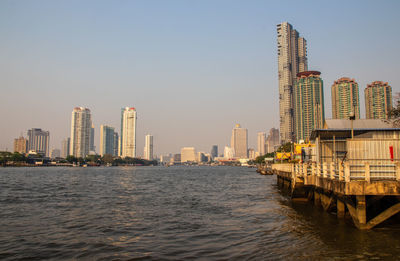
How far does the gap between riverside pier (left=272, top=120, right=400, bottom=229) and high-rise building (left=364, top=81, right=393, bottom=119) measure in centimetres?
13910

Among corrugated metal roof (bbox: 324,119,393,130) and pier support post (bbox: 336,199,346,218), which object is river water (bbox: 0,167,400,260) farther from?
corrugated metal roof (bbox: 324,119,393,130)

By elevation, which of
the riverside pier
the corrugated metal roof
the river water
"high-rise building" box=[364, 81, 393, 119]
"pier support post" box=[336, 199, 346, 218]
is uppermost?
"high-rise building" box=[364, 81, 393, 119]

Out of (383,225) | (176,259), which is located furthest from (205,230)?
(383,225)

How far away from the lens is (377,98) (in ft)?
543

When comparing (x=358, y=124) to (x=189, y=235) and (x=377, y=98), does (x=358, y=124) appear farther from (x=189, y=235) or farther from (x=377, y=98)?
(x=377, y=98)

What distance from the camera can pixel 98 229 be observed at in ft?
65.4

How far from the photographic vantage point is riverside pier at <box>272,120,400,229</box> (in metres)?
15.5

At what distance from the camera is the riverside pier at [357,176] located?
15.5 meters

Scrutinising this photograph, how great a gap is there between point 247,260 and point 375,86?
180 meters

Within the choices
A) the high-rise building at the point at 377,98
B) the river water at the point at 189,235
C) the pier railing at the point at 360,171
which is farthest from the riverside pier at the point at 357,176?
the high-rise building at the point at 377,98

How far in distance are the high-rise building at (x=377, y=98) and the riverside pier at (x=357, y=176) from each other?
139 metres

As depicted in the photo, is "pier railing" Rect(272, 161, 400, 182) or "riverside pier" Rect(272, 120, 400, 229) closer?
"riverside pier" Rect(272, 120, 400, 229)

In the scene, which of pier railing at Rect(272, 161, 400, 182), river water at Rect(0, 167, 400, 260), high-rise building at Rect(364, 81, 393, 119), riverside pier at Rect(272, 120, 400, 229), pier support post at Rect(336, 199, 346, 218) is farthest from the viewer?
high-rise building at Rect(364, 81, 393, 119)

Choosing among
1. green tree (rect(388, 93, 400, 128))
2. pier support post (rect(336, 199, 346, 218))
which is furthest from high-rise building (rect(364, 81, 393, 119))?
pier support post (rect(336, 199, 346, 218))
